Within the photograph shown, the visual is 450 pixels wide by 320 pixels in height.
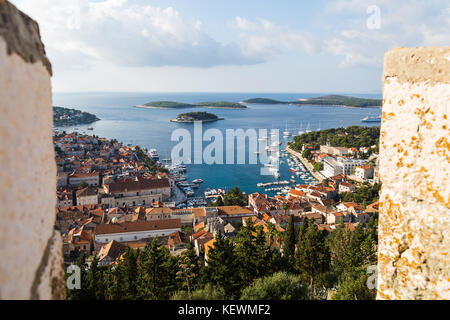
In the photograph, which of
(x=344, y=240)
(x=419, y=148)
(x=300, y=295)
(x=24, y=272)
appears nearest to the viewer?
(x=24, y=272)

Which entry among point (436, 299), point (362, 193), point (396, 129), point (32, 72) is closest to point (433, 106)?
point (396, 129)

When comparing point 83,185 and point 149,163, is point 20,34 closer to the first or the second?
point 83,185

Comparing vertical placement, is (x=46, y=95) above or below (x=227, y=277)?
above

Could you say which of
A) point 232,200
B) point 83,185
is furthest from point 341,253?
point 83,185

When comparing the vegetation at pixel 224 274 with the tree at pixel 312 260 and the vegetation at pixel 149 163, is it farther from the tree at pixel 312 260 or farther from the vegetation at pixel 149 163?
the vegetation at pixel 149 163

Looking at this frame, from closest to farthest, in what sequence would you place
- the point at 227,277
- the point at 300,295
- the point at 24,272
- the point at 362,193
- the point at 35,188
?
the point at 24,272 < the point at 35,188 < the point at 300,295 < the point at 227,277 < the point at 362,193

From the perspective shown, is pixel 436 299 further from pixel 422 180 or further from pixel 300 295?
pixel 300 295
